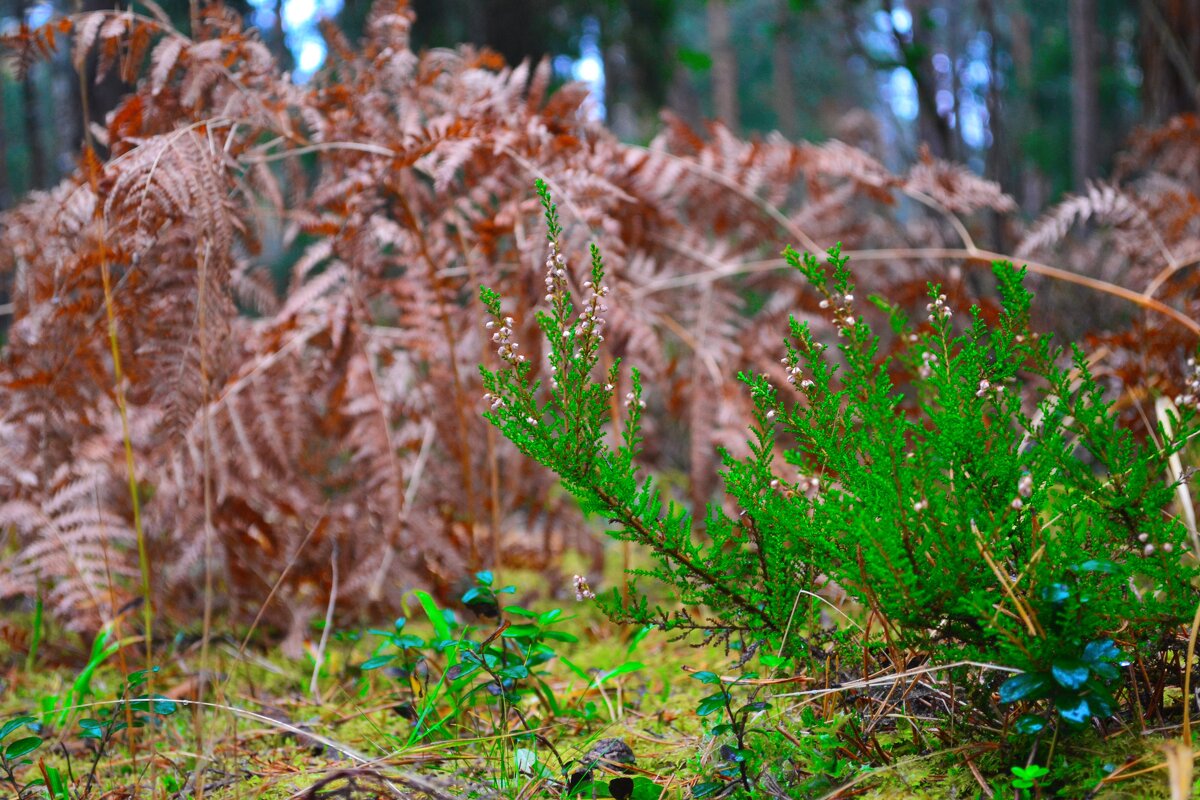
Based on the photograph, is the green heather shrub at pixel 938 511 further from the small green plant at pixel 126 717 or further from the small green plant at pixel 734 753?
the small green plant at pixel 126 717

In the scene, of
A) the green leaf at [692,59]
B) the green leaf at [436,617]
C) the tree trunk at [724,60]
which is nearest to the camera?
the green leaf at [436,617]

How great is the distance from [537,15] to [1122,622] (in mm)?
5496

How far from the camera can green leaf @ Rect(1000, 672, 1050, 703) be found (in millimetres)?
1043

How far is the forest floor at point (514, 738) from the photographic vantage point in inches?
46.1

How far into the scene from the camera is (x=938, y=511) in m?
1.12

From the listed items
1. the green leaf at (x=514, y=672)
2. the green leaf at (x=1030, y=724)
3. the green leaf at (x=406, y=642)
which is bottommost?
the green leaf at (x=406, y=642)

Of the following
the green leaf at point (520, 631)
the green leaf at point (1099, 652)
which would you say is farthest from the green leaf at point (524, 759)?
the green leaf at point (1099, 652)

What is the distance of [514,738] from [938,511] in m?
0.85

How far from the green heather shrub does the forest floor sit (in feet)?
0.38

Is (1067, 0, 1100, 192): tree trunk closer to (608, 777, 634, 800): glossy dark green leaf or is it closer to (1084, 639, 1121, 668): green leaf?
(1084, 639, 1121, 668): green leaf

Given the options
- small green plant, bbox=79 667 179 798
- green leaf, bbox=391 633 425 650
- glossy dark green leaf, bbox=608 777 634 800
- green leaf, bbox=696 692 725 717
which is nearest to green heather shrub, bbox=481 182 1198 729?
green leaf, bbox=696 692 725 717

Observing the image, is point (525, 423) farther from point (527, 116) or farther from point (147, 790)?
point (527, 116)

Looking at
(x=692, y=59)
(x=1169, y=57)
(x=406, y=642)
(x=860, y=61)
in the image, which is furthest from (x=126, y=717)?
(x=860, y=61)

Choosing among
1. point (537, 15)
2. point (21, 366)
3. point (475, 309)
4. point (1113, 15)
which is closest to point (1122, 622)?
point (475, 309)
